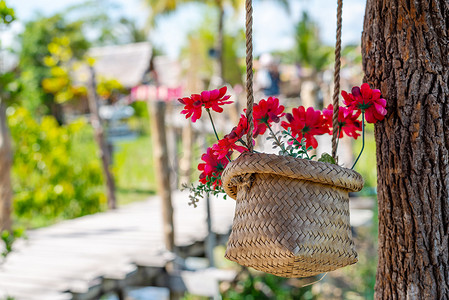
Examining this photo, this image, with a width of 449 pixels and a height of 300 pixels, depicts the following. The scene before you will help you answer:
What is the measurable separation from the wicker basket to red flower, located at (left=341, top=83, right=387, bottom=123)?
20cm

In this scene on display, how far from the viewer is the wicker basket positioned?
129 centimetres

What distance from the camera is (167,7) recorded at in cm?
1207

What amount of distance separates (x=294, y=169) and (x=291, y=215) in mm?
113

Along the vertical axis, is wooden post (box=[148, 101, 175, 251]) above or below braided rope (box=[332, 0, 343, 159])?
below

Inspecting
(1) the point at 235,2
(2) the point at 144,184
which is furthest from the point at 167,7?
(2) the point at 144,184

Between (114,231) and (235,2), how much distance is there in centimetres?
627

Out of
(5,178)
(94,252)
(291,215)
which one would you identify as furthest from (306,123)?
(5,178)

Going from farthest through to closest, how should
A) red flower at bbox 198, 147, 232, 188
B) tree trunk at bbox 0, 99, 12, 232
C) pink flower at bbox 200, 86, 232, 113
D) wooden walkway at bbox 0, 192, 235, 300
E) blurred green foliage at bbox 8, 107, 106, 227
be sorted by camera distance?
blurred green foliage at bbox 8, 107, 106, 227
tree trunk at bbox 0, 99, 12, 232
wooden walkway at bbox 0, 192, 235, 300
red flower at bbox 198, 147, 232, 188
pink flower at bbox 200, 86, 232, 113

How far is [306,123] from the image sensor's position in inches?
62.6

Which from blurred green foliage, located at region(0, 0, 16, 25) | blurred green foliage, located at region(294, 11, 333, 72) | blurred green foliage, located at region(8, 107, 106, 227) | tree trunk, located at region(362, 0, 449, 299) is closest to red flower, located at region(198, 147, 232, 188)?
tree trunk, located at region(362, 0, 449, 299)

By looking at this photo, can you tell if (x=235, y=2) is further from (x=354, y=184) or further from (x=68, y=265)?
(x=354, y=184)

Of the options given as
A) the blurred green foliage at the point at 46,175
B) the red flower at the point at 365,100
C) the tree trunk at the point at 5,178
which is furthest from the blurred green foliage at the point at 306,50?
the red flower at the point at 365,100

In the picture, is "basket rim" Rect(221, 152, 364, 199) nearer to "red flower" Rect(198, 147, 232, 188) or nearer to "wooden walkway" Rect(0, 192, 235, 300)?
"red flower" Rect(198, 147, 232, 188)

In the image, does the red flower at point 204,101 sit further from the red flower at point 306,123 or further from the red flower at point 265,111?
the red flower at point 306,123
